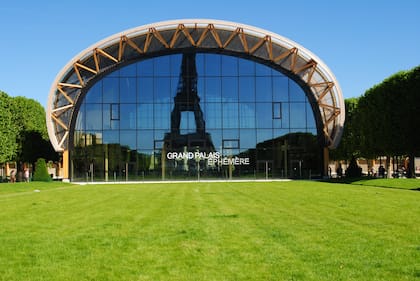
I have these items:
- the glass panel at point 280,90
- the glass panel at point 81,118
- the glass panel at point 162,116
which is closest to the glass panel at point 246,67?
the glass panel at point 280,90

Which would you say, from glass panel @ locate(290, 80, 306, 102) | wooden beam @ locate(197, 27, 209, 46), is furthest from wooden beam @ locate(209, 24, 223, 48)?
glass panel @ locate(290, 80, 306, 102)

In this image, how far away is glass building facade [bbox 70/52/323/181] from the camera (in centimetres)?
5381

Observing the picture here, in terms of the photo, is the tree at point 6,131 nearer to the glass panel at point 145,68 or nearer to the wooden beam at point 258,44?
the glass panel at point 145,68

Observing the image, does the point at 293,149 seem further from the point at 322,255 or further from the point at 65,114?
the point at 322,255

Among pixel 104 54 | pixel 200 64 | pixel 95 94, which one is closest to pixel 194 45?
pixel 200 64

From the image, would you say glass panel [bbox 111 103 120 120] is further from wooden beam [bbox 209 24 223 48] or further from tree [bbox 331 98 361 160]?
tree [bbox 331 98 361 160]

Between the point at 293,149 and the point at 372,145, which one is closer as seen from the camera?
the point at 372,145

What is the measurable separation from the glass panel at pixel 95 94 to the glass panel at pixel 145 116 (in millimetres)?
4346

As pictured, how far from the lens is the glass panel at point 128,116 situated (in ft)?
177

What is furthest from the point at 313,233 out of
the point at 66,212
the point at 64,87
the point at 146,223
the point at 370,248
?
the point at 64,87

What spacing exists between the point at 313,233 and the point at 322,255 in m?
2.55

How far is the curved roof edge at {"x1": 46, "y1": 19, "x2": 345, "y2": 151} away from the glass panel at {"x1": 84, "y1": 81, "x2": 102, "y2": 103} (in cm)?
105

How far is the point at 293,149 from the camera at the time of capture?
5456cm

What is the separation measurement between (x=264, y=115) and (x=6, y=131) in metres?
27.4
